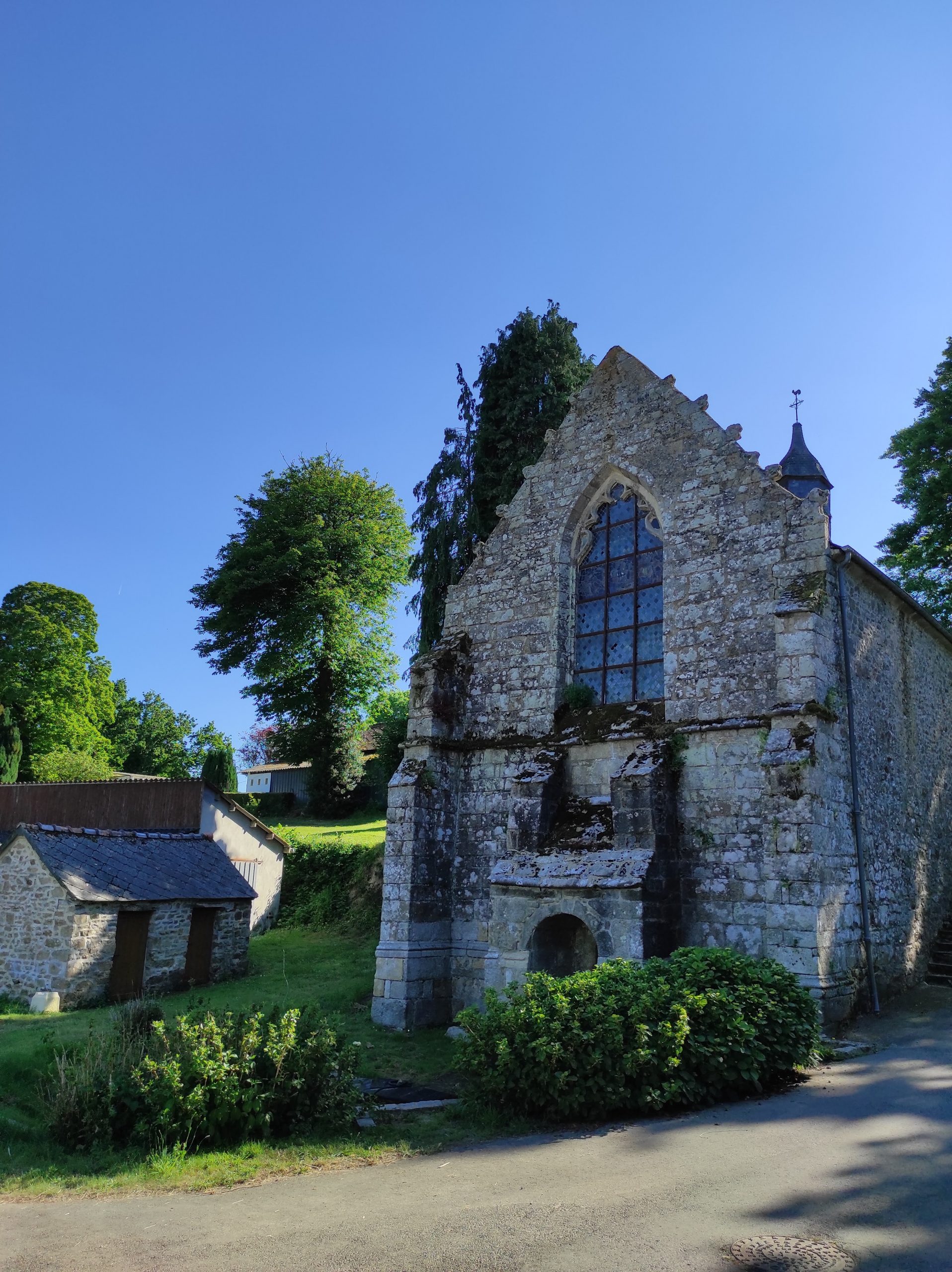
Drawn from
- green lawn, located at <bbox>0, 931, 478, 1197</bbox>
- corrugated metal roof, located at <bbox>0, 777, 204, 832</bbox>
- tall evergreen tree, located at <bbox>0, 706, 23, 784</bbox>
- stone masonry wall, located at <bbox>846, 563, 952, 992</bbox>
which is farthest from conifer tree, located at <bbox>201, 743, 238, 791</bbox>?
stone masonry wall, located at <bbox>846, 563, 952, 992</bbox>

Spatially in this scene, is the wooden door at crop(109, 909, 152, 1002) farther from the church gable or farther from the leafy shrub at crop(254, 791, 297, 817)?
the leafy shrub at crop(254, 791, 297, 817)

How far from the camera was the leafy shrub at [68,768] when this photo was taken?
33.5 m

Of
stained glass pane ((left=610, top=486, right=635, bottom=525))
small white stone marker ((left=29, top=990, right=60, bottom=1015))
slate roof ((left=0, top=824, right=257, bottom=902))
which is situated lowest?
small white stone marker ((left=29, top=990, right=60, bottom=1015))

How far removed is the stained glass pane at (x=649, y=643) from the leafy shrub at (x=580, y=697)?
0.92 m

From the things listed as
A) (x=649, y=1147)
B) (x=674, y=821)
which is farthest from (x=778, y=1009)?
(x=674, y=821)

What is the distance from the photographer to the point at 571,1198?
18.3 feet

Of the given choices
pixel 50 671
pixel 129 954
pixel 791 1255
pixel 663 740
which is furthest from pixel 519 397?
pixel 50 671

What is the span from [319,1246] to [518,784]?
321 inches

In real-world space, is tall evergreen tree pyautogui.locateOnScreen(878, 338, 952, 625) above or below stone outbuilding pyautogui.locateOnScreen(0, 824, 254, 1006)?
above

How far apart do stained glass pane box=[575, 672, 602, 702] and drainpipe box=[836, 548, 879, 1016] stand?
364 cm

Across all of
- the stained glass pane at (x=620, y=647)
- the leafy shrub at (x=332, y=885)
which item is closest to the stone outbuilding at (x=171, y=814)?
the leafy shrub at (x=332, y=885)

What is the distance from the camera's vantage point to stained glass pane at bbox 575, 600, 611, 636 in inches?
551

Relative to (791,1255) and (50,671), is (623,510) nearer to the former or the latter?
(791,1255)

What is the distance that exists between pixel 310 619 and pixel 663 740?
21831mm
